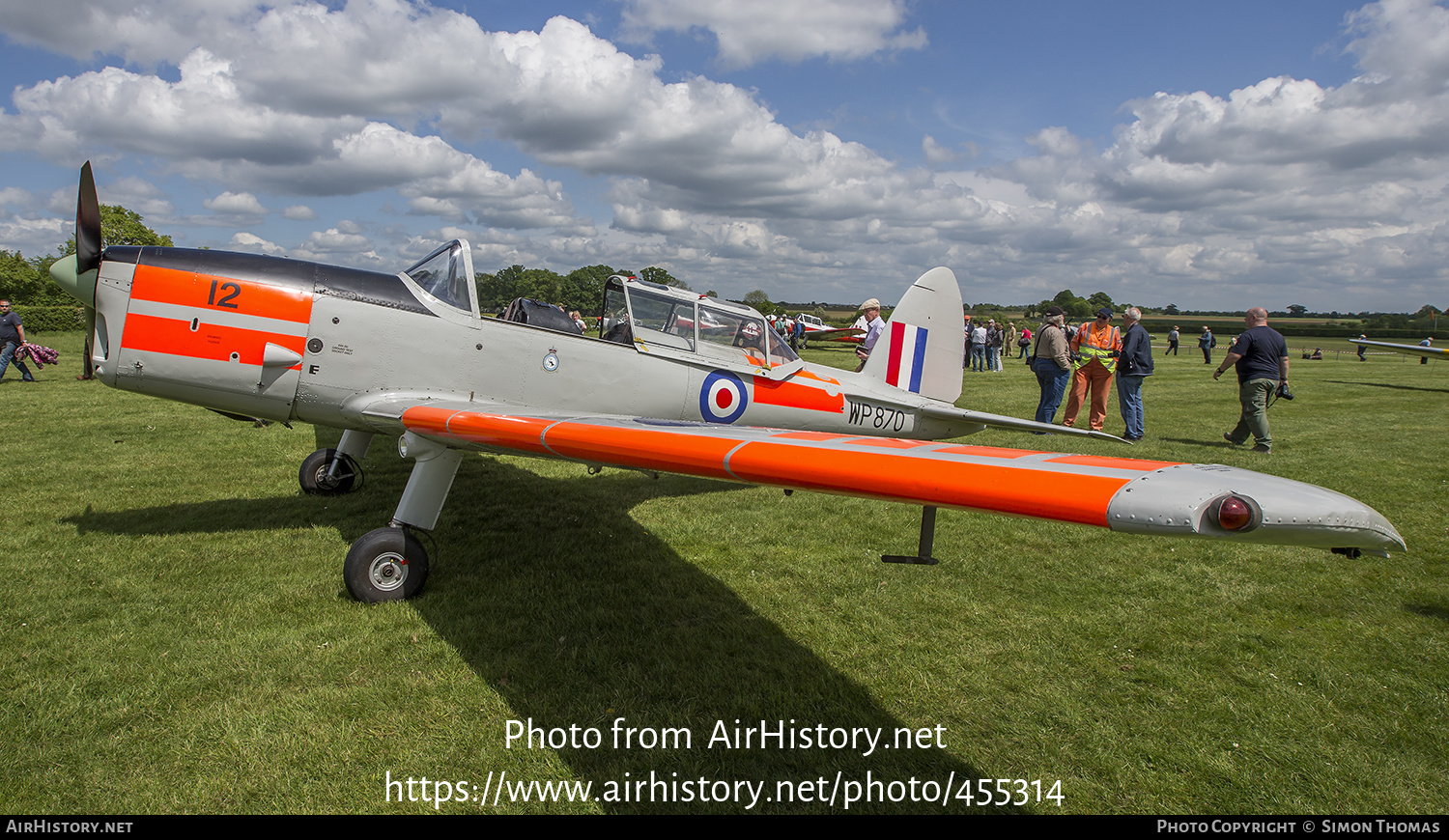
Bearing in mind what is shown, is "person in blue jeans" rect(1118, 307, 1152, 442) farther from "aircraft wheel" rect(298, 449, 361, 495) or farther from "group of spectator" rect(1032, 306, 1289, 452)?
"aircraft wheel" rect(298, 449, 361, 495)

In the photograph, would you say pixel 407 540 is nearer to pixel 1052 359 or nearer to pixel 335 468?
pixel 335 468

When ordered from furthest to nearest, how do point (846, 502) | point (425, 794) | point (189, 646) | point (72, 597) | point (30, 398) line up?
1. point (30, 398)
2. point (846, 502)
3. point (72, 597)
4. point (189, 646)
5. point (425, 794)

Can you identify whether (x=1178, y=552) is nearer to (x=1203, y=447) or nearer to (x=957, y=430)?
(x=957, y=430)

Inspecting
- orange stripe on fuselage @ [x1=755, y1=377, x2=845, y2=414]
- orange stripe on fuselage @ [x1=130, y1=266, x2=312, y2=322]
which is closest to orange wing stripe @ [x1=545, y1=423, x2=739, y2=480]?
orange stripe on fuselage @ [x1=130, y1=266, x2=312, y2=322]

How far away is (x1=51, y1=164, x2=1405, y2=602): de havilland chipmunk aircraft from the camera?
1956 millimetres

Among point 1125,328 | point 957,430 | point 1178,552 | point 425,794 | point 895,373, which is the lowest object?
point 425,794

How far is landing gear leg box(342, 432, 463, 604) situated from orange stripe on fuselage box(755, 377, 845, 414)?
266cm

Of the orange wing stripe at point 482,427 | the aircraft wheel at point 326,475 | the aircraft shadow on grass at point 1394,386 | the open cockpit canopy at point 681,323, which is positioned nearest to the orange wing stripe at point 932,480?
the orange wing stripe at point 482,427

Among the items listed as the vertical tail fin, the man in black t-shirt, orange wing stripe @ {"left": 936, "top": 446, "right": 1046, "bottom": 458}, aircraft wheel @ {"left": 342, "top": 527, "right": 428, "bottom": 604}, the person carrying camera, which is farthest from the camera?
the man in black t-shirt

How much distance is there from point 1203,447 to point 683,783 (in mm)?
9881

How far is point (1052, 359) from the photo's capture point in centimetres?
998

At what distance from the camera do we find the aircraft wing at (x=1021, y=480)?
172cm

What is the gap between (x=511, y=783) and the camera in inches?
102

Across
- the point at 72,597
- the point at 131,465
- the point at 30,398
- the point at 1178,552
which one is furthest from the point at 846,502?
the point at 30,398
